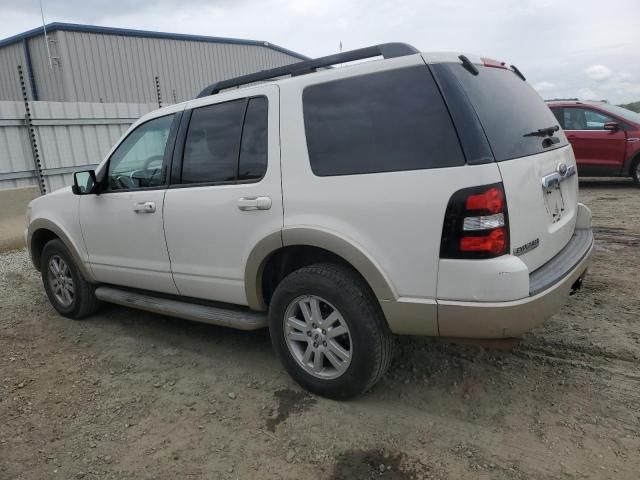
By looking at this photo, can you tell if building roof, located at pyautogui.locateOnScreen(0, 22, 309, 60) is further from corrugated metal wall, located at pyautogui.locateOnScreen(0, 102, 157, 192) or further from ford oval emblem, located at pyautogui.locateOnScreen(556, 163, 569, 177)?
ford oval emblem, located at pyautogui.locateOnScreen(556, 163, 569, 177)

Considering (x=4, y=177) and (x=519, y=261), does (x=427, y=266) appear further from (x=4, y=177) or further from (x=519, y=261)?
(x=4, y=177)

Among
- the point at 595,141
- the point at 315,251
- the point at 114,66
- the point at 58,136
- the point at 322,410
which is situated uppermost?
the point at 114,66

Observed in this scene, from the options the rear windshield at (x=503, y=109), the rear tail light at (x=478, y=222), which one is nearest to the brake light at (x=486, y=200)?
the rear tail light at (x=478, y=222)

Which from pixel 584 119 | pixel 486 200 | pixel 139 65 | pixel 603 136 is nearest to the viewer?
pixel 486 200

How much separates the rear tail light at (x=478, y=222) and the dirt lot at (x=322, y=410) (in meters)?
1.03

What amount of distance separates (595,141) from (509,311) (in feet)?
28.1

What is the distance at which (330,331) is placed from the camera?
9.46ft

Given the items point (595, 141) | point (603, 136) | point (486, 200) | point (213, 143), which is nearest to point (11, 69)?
point (213, 143)

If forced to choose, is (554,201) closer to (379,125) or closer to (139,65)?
(379,125)

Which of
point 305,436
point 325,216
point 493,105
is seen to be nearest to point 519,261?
point 493,105

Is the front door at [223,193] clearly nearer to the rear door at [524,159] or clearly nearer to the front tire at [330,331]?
the front tire at [330,331]

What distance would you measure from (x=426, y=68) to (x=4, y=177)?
826 centimetres

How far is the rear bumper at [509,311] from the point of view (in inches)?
93.2

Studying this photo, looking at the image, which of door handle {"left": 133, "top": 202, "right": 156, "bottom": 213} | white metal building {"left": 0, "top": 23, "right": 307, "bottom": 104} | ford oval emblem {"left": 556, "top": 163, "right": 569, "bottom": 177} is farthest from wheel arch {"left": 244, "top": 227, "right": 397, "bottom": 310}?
white metal building {"left": 0, "top": 23, "right": 307, "bottom": 104}
